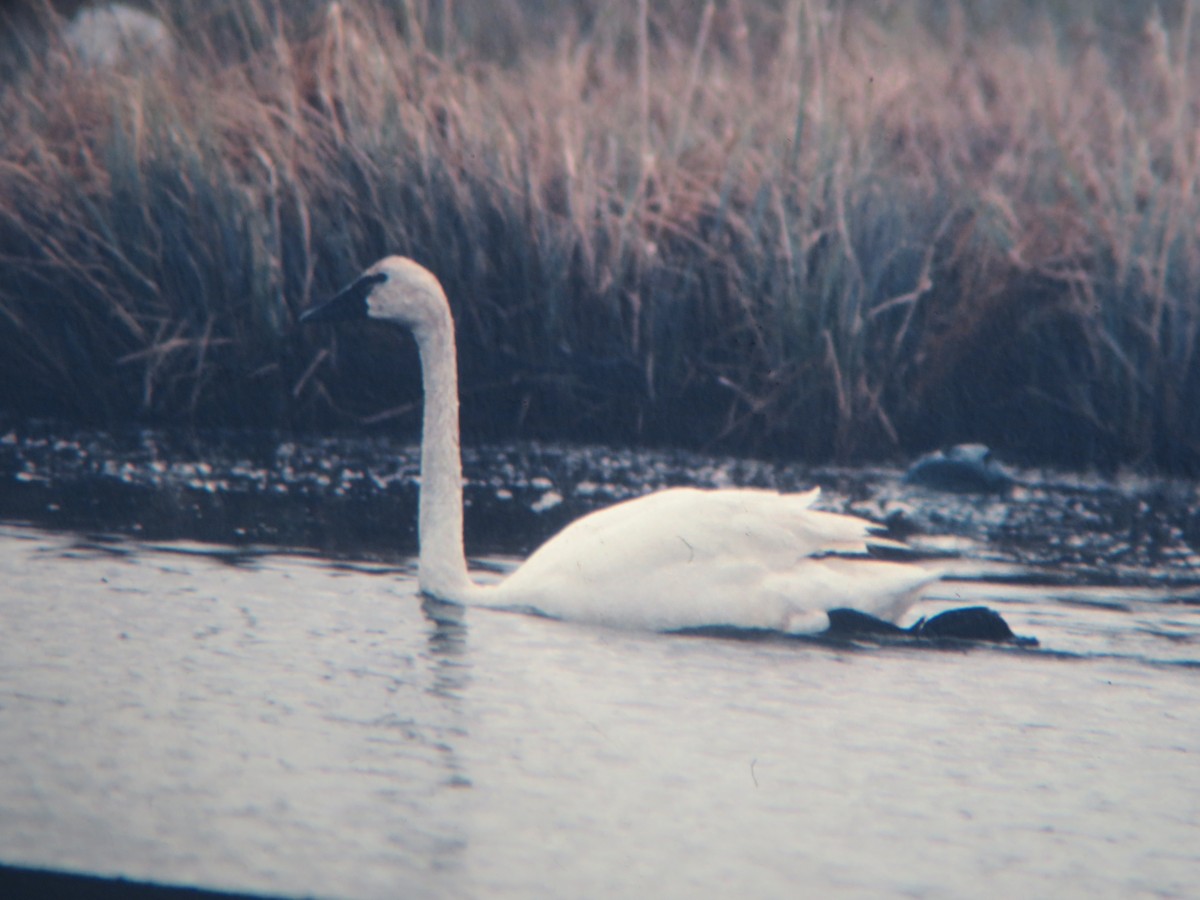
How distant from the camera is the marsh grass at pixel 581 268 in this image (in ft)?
25.8

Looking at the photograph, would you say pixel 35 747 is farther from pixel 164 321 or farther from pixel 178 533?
pixel 164 321

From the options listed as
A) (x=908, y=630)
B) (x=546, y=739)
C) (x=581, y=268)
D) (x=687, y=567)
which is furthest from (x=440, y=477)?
(x=581, y=268)

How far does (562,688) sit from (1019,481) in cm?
384

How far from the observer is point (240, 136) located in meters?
8.21

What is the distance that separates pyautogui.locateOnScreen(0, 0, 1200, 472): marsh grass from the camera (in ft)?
25.8

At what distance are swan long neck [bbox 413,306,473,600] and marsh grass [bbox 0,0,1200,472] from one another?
231 centimetres

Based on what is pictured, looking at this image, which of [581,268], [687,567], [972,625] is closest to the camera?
[972,625]

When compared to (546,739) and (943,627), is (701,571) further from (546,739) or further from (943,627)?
(546,739)

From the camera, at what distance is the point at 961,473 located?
24.5ft

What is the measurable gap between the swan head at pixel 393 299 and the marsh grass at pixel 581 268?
2149 millimetres

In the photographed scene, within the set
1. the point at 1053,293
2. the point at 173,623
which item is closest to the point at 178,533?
the point at 173,623

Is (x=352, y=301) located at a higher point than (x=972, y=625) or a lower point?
higher

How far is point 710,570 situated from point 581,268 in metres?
3.09

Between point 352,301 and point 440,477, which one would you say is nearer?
point 440,477
